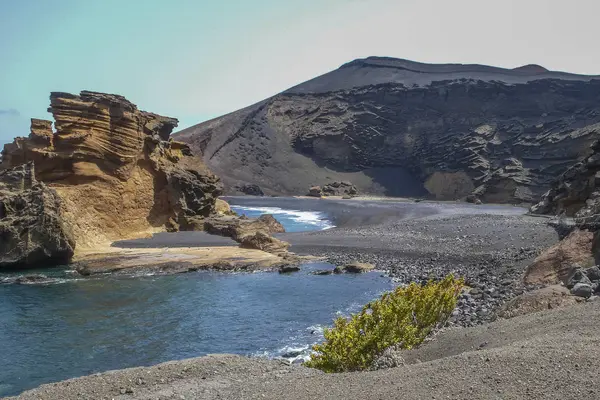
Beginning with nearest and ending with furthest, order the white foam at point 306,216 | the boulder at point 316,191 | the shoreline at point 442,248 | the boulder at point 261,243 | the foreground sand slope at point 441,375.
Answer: the foreground sand slope at point 441,375, the shoreline at point 442,248, the boulder at point 261,243, the white foam at point 306,216, the boulder at point 316,191

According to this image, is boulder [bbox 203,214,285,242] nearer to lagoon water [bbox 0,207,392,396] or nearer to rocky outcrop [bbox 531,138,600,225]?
lagoon water [bbox 0,207,392,396]

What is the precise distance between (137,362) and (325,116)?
108 m

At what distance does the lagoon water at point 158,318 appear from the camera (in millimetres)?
13992

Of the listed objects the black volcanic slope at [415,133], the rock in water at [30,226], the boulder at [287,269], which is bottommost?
the boulder at [287,269]

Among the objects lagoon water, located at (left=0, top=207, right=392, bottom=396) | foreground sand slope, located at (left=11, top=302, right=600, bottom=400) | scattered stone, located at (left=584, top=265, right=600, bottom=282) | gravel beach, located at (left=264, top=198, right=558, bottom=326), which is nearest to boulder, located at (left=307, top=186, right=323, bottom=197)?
gravel beach, located at (left=264, top=198, right=558, bottom=326)

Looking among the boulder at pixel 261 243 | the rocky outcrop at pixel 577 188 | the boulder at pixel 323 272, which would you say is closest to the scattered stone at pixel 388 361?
the boulder at pixel 323 272

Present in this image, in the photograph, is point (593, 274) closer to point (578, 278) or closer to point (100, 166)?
point (578, 278)

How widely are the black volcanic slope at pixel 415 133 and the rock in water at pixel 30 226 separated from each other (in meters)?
70.4

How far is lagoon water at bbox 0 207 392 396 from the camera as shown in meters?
14.0

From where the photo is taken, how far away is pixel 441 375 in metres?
7.01

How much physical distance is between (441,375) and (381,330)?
3021mm

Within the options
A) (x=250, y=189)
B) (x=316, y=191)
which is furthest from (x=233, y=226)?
(x=250, y=189)

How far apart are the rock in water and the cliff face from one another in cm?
149

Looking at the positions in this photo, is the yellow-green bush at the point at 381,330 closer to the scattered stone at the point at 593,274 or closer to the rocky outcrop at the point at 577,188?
the scattered stone at the point at 593,274
